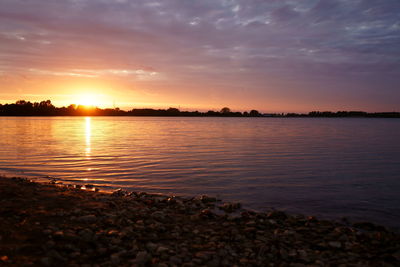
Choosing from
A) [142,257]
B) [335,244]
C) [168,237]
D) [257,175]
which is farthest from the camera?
[257,175]

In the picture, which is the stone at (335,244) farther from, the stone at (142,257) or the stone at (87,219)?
the stone at (87,219)

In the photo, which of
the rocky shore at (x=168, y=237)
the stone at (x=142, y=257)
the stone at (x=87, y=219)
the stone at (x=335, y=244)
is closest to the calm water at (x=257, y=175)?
the rocky shore at (x=168, y=237)

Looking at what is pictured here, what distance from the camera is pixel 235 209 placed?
14.3 meters

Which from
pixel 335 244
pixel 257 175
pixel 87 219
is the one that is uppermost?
pixel 87 219

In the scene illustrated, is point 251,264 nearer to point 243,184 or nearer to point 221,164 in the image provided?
point 243,184

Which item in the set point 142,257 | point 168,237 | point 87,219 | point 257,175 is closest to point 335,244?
point 168,237

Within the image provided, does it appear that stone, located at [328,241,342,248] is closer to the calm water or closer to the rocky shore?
the rocky shore

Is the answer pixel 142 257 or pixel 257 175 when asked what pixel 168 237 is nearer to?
pixel 142 257

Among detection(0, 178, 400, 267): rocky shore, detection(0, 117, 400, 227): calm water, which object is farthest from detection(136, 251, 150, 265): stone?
detection(0, 117, 400, 227): calm water

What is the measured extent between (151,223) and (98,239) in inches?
91.0

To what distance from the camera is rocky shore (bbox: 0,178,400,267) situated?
26.5 feet

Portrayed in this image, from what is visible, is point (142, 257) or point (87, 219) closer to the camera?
point (142, 257)

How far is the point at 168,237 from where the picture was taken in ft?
32.3

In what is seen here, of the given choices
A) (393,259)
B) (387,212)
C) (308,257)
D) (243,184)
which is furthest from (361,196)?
(308,257)
